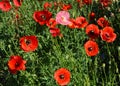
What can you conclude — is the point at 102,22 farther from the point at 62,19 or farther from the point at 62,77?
the point at 62,77

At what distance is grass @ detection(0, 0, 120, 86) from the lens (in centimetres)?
323

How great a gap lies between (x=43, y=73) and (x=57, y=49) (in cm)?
25

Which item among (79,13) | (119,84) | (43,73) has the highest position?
(79,13)

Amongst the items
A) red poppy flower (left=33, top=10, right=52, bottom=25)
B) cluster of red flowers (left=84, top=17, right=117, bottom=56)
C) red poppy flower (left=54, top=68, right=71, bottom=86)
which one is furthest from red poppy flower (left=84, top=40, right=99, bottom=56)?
red poppy flower (left=33, top=10, right=52, bottom=25)

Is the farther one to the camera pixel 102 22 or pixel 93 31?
pixel 102 22

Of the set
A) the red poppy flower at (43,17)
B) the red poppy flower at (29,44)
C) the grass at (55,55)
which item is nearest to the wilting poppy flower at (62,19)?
the red poppy flower at (43,17)

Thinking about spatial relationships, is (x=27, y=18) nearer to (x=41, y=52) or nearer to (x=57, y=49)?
(x=41, y=52)

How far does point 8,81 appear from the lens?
11.9 ft

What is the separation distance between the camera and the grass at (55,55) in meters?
3.23

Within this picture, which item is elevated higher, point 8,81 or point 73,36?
point 73,36

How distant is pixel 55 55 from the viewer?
A: 3.49 metres

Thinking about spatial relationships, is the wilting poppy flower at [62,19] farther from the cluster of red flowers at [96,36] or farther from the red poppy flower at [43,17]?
the cluster of red flowers at [96,36]

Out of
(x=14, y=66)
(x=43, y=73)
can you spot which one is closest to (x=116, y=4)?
(x=43, y=73)

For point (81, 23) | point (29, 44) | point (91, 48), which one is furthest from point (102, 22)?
point (29, 44)
